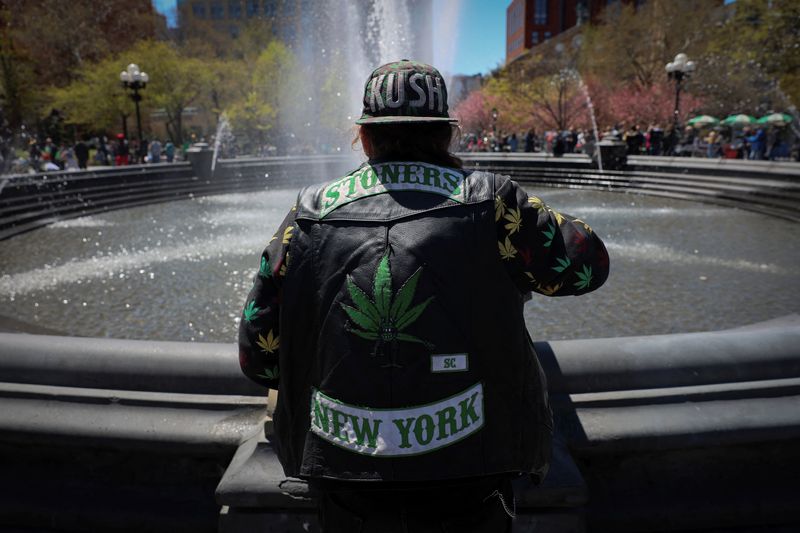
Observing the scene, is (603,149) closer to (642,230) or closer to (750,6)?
(642,230)

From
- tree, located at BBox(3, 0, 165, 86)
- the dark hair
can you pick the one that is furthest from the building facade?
the dark hair

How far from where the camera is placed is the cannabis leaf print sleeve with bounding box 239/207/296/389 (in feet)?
5.13

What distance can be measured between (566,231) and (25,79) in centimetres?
5140

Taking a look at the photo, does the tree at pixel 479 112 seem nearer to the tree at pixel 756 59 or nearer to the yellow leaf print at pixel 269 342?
the tree at pixel 756 59

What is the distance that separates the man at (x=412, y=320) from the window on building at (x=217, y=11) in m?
113

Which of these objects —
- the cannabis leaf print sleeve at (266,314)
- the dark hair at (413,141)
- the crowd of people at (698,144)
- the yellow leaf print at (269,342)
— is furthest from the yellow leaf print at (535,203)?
the crowd of people at (698,144)

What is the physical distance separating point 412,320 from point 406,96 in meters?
0.61

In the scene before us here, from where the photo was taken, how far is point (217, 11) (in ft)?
336

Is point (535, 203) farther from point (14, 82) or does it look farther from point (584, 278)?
point (14, 82)

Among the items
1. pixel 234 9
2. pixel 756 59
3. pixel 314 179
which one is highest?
pixel 234 9

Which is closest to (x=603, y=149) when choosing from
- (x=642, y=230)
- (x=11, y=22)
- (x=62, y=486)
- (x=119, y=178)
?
(x=642, y=230)

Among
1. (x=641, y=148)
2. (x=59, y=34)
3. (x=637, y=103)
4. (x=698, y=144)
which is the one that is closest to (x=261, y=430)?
(x=641, y=148)

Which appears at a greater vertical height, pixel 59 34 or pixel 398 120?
pixel 59 34

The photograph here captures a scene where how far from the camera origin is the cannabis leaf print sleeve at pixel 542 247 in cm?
151
